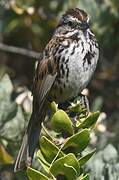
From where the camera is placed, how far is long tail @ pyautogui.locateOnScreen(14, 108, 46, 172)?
4266 millimetres

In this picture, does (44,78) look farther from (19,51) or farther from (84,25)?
(19,51)

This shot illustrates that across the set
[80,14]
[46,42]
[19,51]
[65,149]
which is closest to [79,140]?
[65,149]

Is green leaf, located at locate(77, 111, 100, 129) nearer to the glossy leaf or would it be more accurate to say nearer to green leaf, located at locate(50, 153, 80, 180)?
green leaf, located at locate(50, 153, 80, 180)

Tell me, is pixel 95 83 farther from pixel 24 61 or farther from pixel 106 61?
pixel 24 61

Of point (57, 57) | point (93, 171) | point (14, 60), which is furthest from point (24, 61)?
point (93, 171)

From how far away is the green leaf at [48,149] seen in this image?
3328 mm

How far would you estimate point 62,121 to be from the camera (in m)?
3.45

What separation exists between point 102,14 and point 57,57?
1.97 m

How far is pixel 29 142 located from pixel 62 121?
113cm

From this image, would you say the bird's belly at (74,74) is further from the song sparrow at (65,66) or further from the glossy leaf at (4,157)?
the glossy leaf at (4,157)

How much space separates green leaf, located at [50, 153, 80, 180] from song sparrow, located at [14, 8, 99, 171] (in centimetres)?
129

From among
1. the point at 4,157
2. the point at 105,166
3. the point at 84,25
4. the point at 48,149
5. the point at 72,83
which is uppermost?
the point at 84,25

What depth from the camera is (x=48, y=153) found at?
3.38m

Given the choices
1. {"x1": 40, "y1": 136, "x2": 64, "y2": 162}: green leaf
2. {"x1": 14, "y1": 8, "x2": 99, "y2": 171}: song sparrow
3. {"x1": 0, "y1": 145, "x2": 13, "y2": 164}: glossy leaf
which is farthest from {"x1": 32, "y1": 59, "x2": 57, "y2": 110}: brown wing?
{"x1": 40, "y1": 136, "x2": 64, "y2": 162}: green leaf
